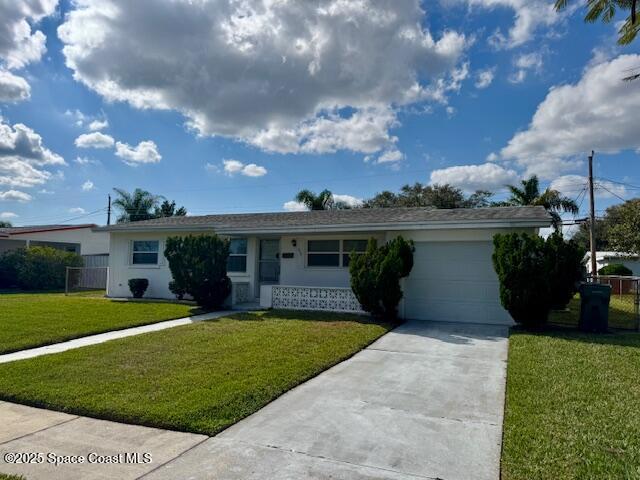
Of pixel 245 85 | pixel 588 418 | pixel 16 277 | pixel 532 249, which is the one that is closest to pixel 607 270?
pixel 532 249

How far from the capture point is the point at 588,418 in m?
4.43

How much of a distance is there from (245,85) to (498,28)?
26.0 ft

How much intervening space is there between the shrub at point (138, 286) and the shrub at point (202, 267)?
11.5ft

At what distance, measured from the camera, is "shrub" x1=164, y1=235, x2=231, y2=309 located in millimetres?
13195

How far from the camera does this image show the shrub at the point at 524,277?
376 inches

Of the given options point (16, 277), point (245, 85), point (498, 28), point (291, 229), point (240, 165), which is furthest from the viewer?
point (240, 165)

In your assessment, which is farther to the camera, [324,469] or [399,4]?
[399,4]

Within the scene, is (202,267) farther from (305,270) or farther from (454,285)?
(454,285)

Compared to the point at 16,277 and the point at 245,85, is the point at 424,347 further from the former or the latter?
the point at 16,277

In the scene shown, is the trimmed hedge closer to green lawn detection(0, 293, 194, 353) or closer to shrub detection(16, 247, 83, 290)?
shrub detection(16, 247, 83, 290)

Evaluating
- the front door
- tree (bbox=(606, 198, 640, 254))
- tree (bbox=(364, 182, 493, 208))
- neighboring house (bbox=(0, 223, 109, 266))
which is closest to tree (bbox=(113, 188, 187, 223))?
neighboring house (bbox=(0, 223, 109, 266))

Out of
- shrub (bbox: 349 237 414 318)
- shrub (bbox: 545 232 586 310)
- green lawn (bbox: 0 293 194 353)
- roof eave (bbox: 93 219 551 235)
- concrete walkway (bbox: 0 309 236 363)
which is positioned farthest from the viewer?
shrub (bbox: 349 237 414 318)

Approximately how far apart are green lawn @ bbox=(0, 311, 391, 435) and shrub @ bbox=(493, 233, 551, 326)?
3.22 metres

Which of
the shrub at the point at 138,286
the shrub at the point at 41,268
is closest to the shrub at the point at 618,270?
the shrub at the point at 138,286
